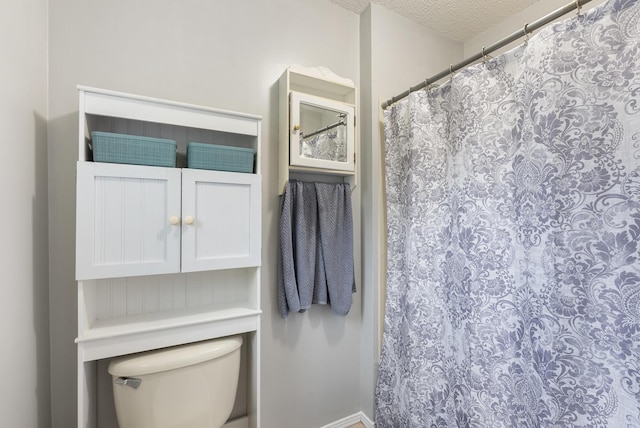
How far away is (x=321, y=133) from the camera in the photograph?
142cm

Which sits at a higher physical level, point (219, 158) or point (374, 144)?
point (374, 144)

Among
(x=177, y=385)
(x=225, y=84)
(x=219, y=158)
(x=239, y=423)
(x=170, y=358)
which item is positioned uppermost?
(x=225, y=84)

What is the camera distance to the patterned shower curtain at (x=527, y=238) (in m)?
0.75

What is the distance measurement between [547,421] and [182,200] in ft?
4.75

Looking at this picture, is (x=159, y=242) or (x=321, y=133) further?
(x=321, y=133)

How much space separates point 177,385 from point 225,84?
4.31 feet

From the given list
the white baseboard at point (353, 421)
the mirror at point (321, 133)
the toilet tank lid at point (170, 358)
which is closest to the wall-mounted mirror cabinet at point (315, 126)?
the mirror at point (321, 133)

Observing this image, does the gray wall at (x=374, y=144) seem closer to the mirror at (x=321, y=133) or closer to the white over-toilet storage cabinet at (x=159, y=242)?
the mirror at (x=321, y=133)

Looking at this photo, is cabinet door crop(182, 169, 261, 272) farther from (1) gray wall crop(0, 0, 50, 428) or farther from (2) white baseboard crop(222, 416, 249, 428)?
(2) white baseboard crop(222, 416, 249, 428)

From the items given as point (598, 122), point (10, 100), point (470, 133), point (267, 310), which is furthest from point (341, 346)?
point (10, 100)

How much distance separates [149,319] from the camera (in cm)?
109

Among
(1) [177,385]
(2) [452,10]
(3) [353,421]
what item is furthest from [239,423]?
(2) [452,10]

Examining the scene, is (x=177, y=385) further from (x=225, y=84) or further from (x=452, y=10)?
(x=452, y=10)

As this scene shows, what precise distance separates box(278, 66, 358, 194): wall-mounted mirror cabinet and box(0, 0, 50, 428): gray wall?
0.90 m
